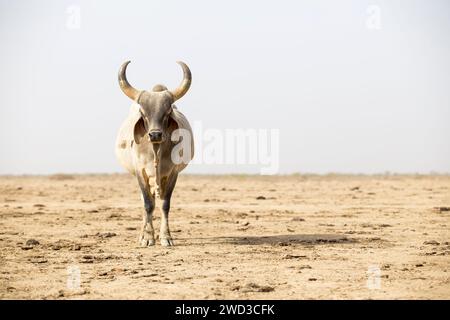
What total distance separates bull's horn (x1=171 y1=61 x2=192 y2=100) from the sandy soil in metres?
2.48

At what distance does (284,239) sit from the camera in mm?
10734

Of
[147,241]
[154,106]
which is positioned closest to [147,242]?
[147,241]

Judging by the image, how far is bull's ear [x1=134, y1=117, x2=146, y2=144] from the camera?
9742 mm

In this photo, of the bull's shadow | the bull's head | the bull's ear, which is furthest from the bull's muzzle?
the bull's shadow

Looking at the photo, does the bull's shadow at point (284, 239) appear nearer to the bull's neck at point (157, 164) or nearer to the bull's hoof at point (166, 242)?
the bull's hoof at point (166, 242)

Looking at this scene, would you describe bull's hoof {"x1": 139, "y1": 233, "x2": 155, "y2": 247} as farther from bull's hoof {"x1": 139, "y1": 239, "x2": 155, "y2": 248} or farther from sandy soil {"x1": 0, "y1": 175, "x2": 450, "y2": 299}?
sandy soil {"x1": 0, "y1": 175, "x2": 450, "y2": 299}

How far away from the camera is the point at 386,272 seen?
24.6 ft

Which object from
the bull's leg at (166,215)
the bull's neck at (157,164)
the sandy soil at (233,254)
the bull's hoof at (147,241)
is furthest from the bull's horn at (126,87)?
the sandy soil at (233,254)

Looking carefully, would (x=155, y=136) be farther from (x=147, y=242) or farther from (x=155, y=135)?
(x=147, y=242)

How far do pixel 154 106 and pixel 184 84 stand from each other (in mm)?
888

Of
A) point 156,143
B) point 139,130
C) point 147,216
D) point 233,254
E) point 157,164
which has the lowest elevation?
point 233,254

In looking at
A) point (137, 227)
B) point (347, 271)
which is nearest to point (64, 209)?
point (137, 227)
